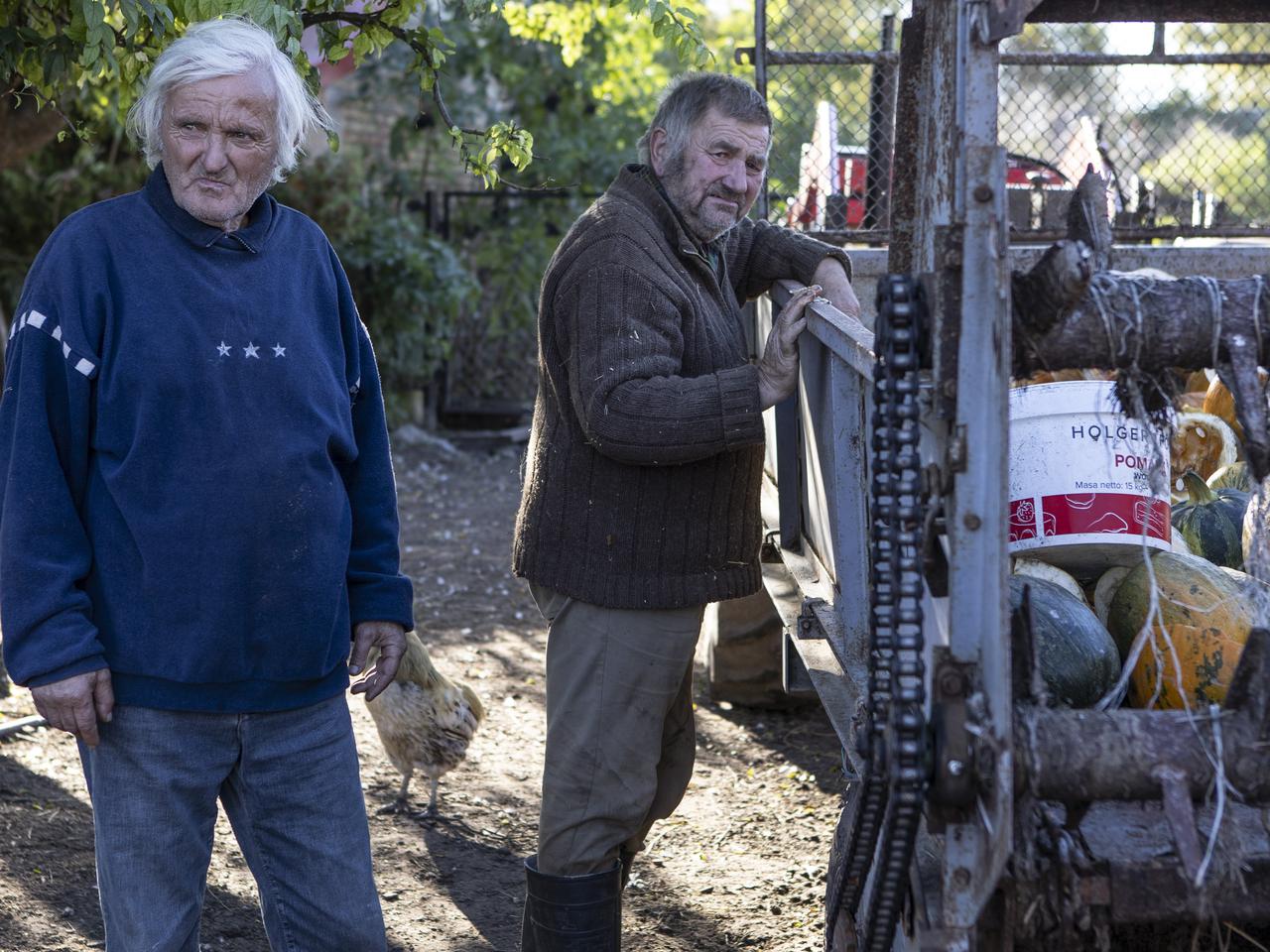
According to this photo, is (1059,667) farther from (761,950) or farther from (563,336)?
(761,950)

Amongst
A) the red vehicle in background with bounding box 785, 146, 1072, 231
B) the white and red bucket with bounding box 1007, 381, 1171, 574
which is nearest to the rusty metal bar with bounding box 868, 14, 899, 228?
the red vehicle in background with bounding box 785, 146, 1072, 231

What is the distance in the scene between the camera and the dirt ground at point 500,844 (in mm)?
3906

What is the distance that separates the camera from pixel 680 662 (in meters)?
3.19

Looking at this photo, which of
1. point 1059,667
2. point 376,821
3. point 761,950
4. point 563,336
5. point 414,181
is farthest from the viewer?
point 414,181

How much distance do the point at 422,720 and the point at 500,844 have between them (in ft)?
1.60

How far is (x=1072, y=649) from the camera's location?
109 inches

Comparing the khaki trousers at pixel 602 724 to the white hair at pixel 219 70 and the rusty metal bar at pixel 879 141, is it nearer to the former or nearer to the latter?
the white hair at pixel 219 70

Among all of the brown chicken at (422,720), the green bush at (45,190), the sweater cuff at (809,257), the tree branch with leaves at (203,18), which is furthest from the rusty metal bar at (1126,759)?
the green bush at (45,190)

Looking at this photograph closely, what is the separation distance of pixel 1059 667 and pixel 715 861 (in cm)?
200

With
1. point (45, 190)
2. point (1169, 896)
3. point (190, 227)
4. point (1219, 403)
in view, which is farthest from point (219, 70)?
point (45, 190)

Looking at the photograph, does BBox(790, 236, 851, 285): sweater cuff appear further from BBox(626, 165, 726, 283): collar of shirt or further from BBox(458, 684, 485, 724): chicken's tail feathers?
BBox(458, 684, 485, 724): chicken's tail feathers

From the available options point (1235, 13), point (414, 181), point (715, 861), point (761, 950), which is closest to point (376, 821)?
point (715, 861)

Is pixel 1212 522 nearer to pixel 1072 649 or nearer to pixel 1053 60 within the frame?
pixel 1072 649

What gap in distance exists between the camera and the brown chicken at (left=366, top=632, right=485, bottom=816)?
4.65 m
